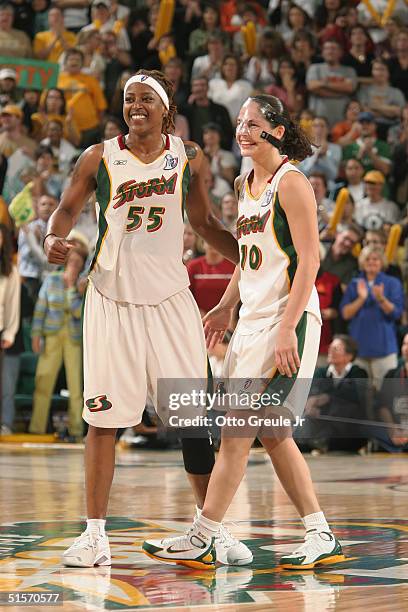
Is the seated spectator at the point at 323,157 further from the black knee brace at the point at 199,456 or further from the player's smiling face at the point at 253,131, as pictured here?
the black knee brace at the point at 199,456

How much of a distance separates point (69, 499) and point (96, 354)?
2.74 meters

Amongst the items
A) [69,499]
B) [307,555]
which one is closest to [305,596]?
[307,555]

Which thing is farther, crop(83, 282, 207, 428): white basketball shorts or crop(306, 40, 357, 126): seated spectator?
crop(306, 40, 357, 126): seated spectator

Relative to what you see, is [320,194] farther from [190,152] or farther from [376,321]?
[190,152]

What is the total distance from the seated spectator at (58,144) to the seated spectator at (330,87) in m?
3.10

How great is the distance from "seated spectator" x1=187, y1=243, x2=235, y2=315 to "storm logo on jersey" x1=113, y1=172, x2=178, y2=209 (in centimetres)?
631

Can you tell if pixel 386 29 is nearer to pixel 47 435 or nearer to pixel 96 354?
pixel 47 435

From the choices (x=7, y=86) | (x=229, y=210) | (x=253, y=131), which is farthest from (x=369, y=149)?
(x=253, y=131)

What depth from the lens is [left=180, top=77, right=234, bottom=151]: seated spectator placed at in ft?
50.4

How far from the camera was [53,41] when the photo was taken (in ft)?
56.3

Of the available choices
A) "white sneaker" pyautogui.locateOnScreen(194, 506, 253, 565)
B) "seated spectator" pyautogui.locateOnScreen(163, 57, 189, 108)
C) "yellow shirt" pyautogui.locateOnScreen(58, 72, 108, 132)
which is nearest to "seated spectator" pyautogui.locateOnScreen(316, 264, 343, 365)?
"seated spectator" pyautogui.locateOnScreen(163, 57, 189, 108)

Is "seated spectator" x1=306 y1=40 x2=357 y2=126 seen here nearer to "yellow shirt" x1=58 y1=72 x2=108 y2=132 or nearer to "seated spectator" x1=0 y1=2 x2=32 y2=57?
"yellow shirt" x1=58 y1=72 x2=108 y2=132

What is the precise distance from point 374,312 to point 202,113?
4.38 metres

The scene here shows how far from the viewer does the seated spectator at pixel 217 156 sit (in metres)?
14.6
